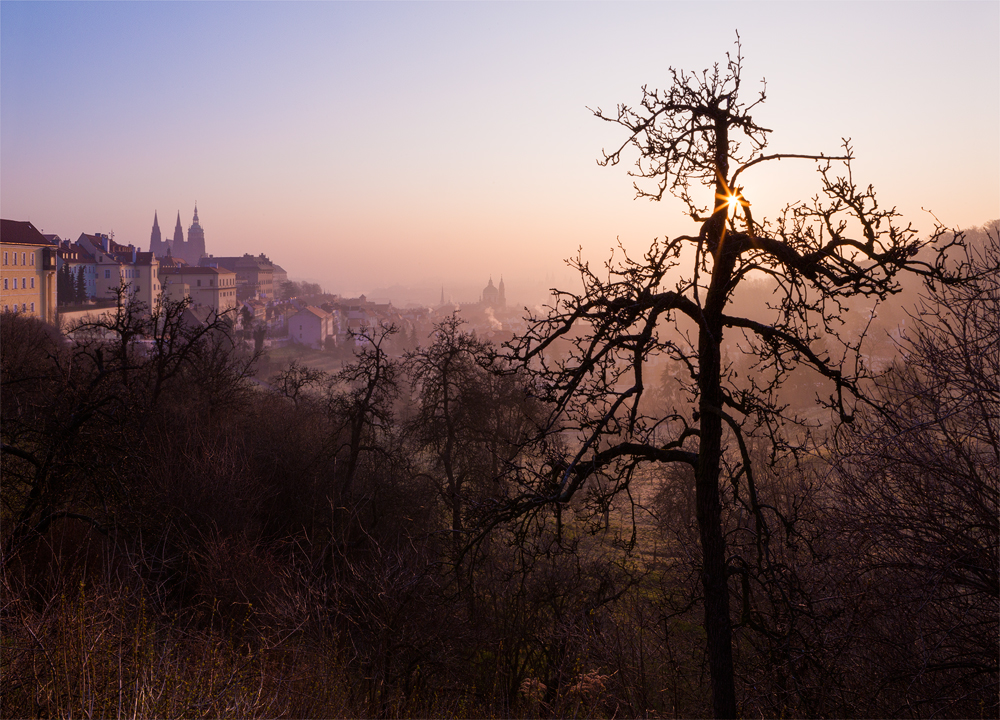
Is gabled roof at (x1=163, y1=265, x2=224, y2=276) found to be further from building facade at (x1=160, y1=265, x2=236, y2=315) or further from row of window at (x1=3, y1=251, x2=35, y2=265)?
row of window at (x1=3, y1=251, x2=35, y2=265)

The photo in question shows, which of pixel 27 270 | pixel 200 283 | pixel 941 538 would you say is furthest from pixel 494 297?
pixel 941 538

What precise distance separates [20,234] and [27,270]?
340 centimetres

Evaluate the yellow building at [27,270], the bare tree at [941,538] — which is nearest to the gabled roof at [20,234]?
the yellow building at [27,270]

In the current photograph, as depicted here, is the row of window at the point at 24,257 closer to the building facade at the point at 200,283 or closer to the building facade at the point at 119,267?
the building facade at the point at 119,267

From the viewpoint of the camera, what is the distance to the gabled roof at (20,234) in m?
56.9

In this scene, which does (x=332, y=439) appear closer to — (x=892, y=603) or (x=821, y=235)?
(x=892, y=603)

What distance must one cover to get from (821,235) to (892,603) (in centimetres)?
601

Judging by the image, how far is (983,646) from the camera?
725 centimetres

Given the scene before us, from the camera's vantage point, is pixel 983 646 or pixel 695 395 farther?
pixel 983 646

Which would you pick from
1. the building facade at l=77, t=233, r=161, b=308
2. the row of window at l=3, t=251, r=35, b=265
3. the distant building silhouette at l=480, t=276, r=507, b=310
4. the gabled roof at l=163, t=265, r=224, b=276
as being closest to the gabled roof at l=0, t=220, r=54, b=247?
the row of window at l=3, t=251, r=35, b=265

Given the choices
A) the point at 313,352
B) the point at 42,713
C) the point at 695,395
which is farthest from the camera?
the point at 313,352

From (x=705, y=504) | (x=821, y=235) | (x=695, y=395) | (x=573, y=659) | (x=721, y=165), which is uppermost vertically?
(x=721, y=165)

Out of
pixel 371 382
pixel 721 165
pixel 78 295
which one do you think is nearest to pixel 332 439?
pixel 371 382

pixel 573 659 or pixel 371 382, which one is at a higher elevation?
pixel 371 382
